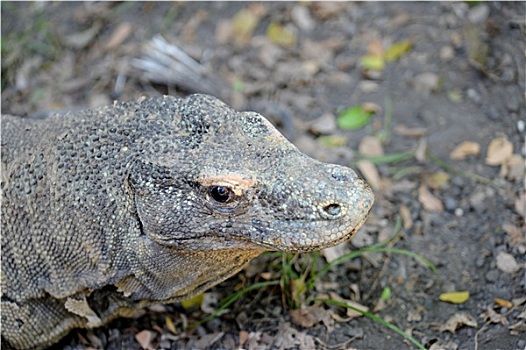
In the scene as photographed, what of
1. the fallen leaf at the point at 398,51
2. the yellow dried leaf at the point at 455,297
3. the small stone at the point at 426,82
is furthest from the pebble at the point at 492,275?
the fallen leaf at the point at 398,51

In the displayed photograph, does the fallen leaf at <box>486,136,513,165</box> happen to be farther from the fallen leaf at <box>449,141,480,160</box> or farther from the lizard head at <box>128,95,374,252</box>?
the lizard head at <box>128,95,374,252</box>

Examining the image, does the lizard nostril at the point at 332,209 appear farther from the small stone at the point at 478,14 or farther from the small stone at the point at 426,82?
the small stone at the point at 478,14

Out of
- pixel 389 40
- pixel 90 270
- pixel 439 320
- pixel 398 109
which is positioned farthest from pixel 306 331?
pixel 389 40

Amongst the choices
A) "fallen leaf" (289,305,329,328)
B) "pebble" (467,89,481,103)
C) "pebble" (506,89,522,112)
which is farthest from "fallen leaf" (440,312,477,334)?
"pebble" (467,89,481,103)

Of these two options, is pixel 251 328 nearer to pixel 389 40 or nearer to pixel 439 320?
pixel 439 320

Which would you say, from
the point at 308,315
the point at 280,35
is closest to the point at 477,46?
the point at 280,35

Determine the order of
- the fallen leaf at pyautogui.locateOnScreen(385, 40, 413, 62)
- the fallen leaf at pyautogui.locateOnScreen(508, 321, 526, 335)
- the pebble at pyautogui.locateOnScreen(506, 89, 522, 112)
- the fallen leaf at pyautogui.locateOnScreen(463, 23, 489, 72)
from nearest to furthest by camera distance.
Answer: the fallen leaf at pyautogui.locateOnScreen(508, 321, 526, 335), the pebble at pyautogui.locateOnScreen(506, 89, 522, 112), the fallen leaf at pyautogui.locateOnScreen(463, 23, 489, 72), the fallen leaf at pyautogui.locateOnScreen(385, 40, 413, 62)
